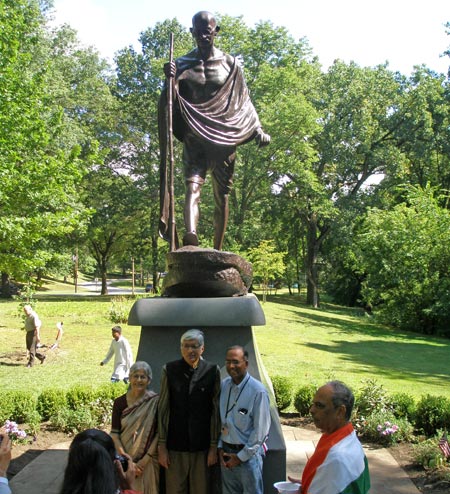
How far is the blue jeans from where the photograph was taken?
12.2ft

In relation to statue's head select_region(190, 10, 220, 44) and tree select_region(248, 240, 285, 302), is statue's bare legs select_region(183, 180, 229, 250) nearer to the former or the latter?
statue's head select_region(190, 10, 220, 44)

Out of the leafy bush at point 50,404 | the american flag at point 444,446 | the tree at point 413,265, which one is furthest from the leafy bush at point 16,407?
the tree at point 413,265

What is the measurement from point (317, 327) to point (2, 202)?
1468 cm

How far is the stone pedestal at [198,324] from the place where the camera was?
5.06 meters

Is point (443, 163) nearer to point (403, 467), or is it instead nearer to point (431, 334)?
point (431, 334)

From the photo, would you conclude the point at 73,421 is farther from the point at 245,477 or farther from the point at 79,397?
the point at 245,477

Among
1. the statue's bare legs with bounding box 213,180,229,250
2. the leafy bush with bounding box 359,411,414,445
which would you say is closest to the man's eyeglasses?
the statue's bare legs with bounding box 213,180,229,250

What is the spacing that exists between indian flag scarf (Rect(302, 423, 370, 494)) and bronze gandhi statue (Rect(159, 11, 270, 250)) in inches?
147

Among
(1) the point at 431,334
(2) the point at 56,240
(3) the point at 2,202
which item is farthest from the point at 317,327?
(2) the point at 56,240

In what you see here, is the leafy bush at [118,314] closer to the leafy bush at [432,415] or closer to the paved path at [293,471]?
the paved path at [293,471]

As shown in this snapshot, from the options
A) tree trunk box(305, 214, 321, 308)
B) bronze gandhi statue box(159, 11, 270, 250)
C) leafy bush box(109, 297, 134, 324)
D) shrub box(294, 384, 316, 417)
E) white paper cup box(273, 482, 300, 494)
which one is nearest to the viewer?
A: white paper cup box(273, 482, 300, 494)

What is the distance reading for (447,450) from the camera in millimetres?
6008

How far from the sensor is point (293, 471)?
573 centimetres

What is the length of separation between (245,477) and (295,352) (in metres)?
12.5
